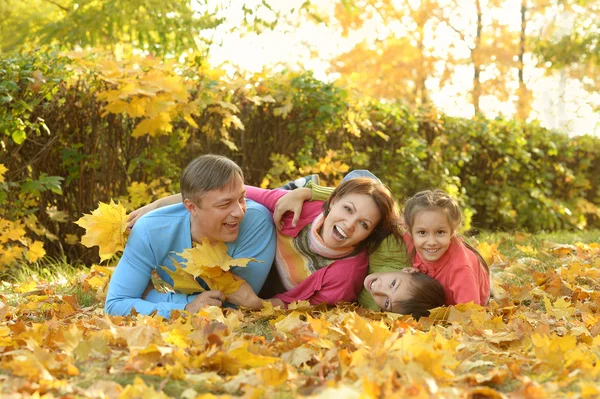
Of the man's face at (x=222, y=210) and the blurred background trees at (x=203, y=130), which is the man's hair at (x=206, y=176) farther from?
the blurred background trees at (x=203, y=130)

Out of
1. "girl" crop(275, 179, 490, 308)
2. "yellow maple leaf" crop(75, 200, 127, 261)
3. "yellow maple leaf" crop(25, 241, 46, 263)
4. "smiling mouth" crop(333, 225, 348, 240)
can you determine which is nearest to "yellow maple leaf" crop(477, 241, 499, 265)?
"girl" crop(275, 179, 490, 308)

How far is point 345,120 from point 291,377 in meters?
4.92

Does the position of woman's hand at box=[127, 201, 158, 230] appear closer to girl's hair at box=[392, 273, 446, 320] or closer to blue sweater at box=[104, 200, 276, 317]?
blue sweater at box=[104, 200, 276, 317]

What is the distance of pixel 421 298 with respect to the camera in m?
3.44

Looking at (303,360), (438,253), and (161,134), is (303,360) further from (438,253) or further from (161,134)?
(161,134)

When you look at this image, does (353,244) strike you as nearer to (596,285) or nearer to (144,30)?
(596,285)

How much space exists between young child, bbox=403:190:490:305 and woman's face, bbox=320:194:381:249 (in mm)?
220

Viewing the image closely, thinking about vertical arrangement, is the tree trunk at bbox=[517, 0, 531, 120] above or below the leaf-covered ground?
above

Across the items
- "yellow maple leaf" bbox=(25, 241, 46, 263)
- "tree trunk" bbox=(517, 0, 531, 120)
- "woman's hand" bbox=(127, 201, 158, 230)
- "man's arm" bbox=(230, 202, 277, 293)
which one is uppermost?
"tree trunk" bbox=(517, 0, 531, 120)

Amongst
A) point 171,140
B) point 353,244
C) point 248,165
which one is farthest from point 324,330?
point 248,165

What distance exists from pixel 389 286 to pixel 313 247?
42 centimetres

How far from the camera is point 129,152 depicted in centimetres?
561

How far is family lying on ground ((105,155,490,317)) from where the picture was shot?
3408 mm

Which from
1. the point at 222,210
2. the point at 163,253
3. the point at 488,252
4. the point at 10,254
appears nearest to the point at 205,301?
the point at 163,253
